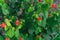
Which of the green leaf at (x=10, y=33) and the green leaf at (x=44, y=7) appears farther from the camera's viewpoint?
the green leaf at (x=44, y=7)

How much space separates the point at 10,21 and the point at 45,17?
0.46m

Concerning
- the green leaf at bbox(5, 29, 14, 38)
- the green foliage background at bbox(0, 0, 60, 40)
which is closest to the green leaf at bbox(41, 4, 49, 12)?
the green foliage background at bbox(0, 0, 60, 40)

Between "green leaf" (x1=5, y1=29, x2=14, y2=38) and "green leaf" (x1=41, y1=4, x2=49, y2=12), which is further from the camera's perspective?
"green leaf" (x1=41, y1=4, x2=49, y2=12)

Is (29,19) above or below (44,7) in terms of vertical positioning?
below

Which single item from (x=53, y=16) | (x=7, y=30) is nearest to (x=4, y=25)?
(x=7, y=30)

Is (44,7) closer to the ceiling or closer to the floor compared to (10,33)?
closer to the ceiling

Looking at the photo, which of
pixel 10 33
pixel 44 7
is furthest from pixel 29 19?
pixel 10 33

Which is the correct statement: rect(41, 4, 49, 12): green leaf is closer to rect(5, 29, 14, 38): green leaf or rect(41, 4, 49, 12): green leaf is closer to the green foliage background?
the green foliage background

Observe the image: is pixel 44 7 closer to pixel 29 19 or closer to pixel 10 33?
pixel 29 19

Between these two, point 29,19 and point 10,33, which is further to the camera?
point 29,19

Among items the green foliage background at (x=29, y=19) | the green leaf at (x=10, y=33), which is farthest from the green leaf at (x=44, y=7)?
the green leaf at (x=10, y=33)

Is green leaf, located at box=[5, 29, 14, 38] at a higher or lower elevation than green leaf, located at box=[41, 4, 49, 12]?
lower

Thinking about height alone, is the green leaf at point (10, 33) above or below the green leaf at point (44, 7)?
below

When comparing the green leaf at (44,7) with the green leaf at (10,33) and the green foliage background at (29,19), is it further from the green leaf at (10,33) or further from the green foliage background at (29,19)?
the green leaf at (10,33)
